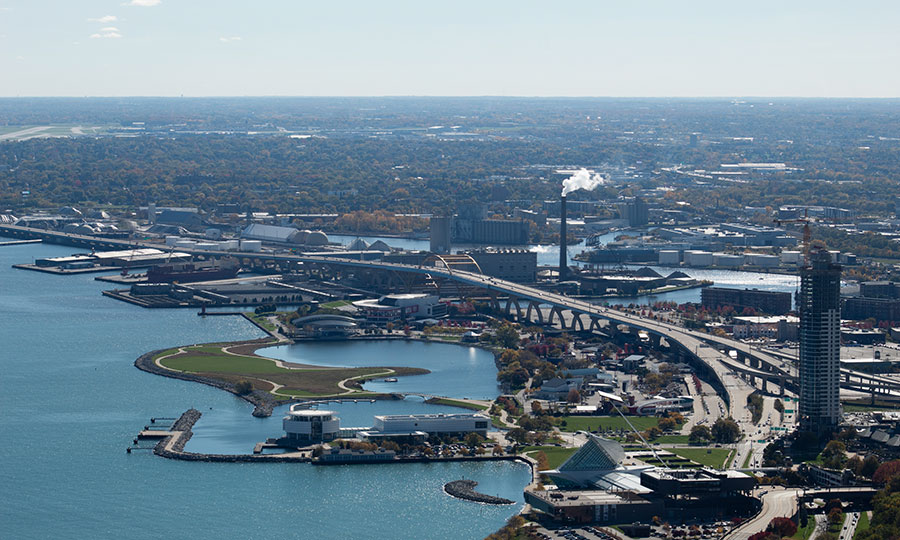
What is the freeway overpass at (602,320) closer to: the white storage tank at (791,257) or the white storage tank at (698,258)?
the white storage tank at (698,258)

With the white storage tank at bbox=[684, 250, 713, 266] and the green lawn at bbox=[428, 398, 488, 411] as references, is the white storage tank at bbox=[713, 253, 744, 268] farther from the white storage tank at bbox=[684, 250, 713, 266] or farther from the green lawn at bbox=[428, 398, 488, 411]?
the green lawn at bbox=[428, 398, 488, 411]

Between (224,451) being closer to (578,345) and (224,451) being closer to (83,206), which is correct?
(578,345)

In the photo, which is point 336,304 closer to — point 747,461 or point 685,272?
point 685,272

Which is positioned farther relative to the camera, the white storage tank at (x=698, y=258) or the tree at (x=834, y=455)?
the white storage tank at (x=698, y=258)

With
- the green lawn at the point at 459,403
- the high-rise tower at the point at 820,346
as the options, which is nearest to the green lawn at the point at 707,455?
the high-rise tower at the point at 820,346

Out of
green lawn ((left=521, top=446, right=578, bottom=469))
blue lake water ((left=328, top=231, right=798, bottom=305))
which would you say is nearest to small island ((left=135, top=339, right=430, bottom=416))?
green lawn ((left=521, top=446, right=578, bottom=469))

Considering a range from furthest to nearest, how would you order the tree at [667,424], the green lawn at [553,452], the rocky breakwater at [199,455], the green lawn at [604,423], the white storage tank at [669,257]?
1. the white storage tank at [669,257]
2. the green lawn at [604,423]
3. the tree at [667,424]
4. the rocky breakwater at [199,455]
5. the green lawn at [553,452]
